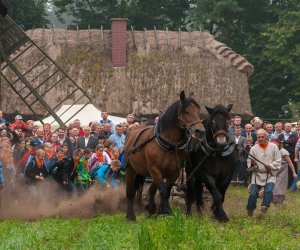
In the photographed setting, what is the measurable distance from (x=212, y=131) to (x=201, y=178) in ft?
2.71

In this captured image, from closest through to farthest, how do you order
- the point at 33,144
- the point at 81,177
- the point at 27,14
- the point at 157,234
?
the point at 157,234 → the point at 81,177 → the point at 33,144 → the point at 27,14

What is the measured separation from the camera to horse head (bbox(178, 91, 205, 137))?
14828mm

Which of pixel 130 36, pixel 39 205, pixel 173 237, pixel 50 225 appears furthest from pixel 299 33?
pixel 173 237

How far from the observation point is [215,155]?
51.3ft

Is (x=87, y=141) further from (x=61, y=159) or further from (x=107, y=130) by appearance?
(x=61, y=159)

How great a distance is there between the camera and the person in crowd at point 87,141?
21.6 metres

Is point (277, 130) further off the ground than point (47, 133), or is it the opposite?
point (277, 130)

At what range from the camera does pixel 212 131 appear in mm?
15688

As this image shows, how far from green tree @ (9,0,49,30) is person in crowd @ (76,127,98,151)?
27.9m

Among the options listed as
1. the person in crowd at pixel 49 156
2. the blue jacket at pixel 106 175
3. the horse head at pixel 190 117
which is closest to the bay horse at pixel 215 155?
the horse head at pixel 190 117

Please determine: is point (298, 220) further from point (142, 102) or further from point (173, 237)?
point (142, 102)

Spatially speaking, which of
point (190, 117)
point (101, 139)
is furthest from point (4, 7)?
point (190, 117)

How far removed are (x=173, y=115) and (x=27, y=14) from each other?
3506 centimetres

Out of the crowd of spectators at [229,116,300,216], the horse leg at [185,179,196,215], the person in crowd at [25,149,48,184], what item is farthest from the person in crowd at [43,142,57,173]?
the horse leg at [185,179,196,215]
